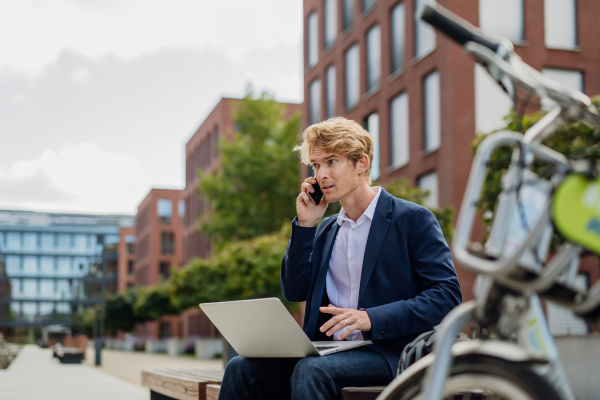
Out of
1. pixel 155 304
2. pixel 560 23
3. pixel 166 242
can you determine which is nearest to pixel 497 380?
pixel 560 23

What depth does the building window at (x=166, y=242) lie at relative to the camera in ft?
284

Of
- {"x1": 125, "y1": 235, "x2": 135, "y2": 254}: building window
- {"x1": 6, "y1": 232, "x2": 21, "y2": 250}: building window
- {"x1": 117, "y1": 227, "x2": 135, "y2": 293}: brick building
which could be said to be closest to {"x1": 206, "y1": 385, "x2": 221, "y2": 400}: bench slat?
{"x1": 117, "y1": 227, "x2": 135, "y2": 293}: brick building

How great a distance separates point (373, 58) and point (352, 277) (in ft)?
87.2

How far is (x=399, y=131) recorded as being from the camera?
1039 inches

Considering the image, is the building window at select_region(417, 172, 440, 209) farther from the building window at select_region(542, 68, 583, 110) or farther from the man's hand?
the man's hand

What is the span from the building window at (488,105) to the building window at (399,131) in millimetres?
3245

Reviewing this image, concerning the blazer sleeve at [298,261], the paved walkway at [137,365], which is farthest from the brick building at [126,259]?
the blazer sleeve at [298,261]

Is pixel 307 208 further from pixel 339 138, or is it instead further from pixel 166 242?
pixel 166 242

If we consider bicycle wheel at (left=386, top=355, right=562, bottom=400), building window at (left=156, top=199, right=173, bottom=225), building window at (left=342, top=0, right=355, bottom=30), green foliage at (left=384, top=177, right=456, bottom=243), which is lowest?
bicycle wheel at (left=386, top=355, right=562, bottom=400)

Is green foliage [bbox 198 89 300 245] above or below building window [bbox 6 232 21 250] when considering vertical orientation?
below

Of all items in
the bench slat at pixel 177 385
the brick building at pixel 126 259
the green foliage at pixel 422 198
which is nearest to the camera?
the bench slat at pixel 177 385

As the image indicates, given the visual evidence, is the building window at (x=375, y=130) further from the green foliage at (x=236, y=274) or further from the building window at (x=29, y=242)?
the building window at (x=29, y=242)

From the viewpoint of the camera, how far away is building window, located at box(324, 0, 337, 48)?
110 ft

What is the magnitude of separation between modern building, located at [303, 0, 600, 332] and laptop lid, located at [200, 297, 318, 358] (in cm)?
1816
